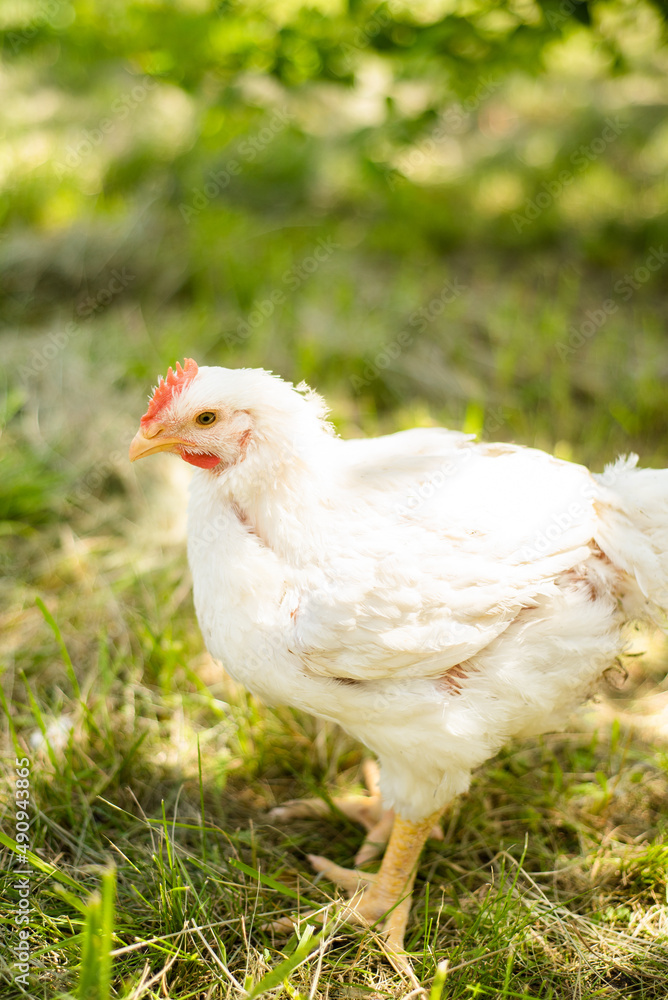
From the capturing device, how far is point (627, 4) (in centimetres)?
279

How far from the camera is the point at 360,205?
529 centimetres

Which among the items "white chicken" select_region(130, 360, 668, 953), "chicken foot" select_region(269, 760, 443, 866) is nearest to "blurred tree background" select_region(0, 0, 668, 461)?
"white chicken" select_region(130, 360, 668, 953)

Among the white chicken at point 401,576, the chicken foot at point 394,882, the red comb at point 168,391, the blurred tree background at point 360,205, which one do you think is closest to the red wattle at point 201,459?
the white chicken at point 401,576

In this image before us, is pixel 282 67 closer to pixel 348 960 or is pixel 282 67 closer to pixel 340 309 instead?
pixel 340 309

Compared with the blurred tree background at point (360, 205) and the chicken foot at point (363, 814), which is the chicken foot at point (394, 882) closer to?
the chicken foot at point (363, 814)

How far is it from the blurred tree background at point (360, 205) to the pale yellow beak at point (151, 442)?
1.87 meters

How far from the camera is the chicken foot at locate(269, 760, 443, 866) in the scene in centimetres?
213

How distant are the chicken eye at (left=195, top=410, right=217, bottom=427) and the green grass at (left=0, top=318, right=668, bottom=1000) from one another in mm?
791

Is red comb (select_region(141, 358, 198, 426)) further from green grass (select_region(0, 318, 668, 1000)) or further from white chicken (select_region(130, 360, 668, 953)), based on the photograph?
green grass (select_region(0, 318, 668, 1000))

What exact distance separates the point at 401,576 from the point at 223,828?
1.10m

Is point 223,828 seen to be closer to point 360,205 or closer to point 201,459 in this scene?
point 201,459

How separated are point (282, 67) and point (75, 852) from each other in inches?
119

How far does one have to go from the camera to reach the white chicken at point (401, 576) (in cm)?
162

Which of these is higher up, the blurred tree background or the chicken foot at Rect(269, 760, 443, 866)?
the blurred tree background
